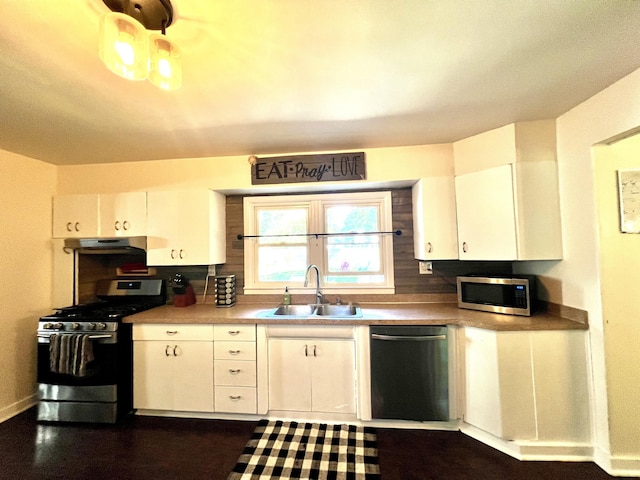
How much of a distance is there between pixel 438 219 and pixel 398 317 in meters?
0.93

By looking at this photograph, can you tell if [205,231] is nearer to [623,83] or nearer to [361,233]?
[361,233]

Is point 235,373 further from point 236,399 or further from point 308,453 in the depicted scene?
point 308,453

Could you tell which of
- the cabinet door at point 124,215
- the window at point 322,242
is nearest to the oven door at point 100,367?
the cabinet door at point 124,215

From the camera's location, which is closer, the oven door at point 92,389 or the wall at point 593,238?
the wall at point 593,238

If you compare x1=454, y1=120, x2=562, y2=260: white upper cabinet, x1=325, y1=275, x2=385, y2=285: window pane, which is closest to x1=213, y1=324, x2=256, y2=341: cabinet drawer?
x1=325, y1=275, x2=385, y2=285: window pane

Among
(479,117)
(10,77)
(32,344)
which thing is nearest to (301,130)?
(479,117)

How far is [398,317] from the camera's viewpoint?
2291 mm

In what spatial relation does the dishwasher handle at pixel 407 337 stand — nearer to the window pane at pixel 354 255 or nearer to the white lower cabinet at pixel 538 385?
the white lower cabinet at pixel 538 385

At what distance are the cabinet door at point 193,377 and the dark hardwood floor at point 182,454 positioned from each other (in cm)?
15

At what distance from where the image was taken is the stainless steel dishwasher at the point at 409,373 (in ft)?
7.23

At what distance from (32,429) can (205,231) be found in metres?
2.07

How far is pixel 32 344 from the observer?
2.72 meters

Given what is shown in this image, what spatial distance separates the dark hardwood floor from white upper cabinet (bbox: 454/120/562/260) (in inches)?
54.3

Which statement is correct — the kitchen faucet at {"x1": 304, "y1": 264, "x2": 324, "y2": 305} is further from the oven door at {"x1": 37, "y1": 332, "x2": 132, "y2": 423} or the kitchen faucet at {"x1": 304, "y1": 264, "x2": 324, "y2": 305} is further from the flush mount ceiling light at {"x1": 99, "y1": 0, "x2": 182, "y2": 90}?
the flush mount ceiling light at {"x1": 99, "y1": 0, "x2": 182, "y2": 90}
